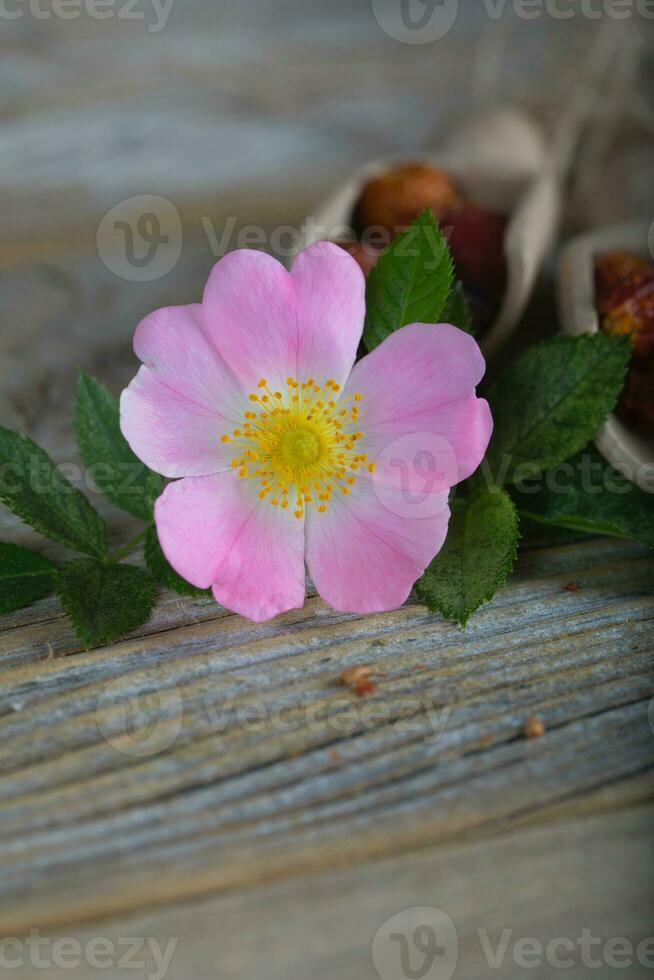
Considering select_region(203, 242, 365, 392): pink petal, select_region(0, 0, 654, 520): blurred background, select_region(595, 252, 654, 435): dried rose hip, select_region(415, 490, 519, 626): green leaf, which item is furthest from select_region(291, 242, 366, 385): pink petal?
select_region(0, 0, 654, 520): blurred background

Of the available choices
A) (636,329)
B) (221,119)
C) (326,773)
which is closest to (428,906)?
(326,773)

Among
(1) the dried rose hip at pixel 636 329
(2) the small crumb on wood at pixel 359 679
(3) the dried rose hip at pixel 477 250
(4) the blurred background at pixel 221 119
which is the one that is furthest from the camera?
(4) the blurred background at pixel 221 119

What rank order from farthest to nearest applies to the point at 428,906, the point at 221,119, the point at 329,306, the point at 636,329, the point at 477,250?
1. the point at 221,119
2. the point at 477,250
3. the point at 636,329
4. the point at 329,306
5. the point at 428,906

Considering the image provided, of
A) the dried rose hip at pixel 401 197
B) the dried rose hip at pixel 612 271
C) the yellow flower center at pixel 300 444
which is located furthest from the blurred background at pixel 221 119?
the yellow flower center at pixel 300 444

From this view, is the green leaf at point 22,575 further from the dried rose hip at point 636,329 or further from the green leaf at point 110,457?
the dried rose hip at point 636,329

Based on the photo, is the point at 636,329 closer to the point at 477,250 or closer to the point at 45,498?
the point at 477,250

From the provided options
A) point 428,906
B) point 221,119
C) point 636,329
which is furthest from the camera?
point 221,119
